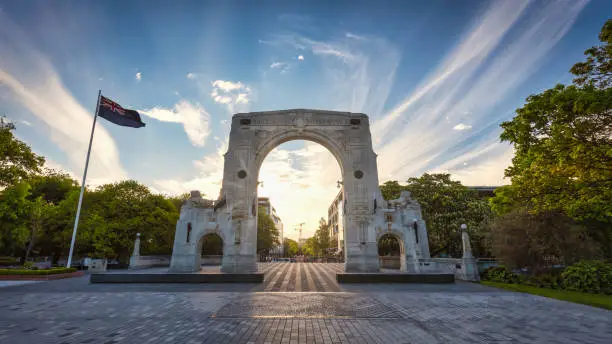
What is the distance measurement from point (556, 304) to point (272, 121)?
21925mm

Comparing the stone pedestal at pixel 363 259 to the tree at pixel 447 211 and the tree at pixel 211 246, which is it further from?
the tree at pixel 211 246

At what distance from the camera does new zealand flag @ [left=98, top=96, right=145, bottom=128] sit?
21.0 metres

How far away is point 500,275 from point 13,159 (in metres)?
38.0

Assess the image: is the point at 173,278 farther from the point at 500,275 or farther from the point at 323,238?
the point at 323,238

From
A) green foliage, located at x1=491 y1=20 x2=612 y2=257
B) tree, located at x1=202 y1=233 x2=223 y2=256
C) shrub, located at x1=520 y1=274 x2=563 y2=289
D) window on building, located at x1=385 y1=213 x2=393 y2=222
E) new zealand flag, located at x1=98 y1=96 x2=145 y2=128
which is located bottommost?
shrub, located at x1=520 y1=274 x2=563 y2=289

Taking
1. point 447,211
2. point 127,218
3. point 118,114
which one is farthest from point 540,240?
point 127,218

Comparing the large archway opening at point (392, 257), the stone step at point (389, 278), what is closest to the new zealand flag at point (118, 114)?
the stone step at point (389, 278)

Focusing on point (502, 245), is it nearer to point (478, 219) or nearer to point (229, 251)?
point (478, 219)

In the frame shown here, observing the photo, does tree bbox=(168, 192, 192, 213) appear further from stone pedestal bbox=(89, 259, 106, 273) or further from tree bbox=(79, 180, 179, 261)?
stone pedestal bbox=(89, 259, 106, 273)

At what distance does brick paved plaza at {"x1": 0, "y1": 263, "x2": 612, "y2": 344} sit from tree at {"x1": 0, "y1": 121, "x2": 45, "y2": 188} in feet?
49.0

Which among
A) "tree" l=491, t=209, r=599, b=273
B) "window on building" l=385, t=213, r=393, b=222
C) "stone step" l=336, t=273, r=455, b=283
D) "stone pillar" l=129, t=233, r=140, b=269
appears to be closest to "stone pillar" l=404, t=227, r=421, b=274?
"window on building" l=385, t=213, r=393, b=222

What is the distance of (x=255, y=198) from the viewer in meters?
24.0

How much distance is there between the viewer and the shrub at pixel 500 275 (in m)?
17.8

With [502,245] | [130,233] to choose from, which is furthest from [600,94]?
[130,233]
